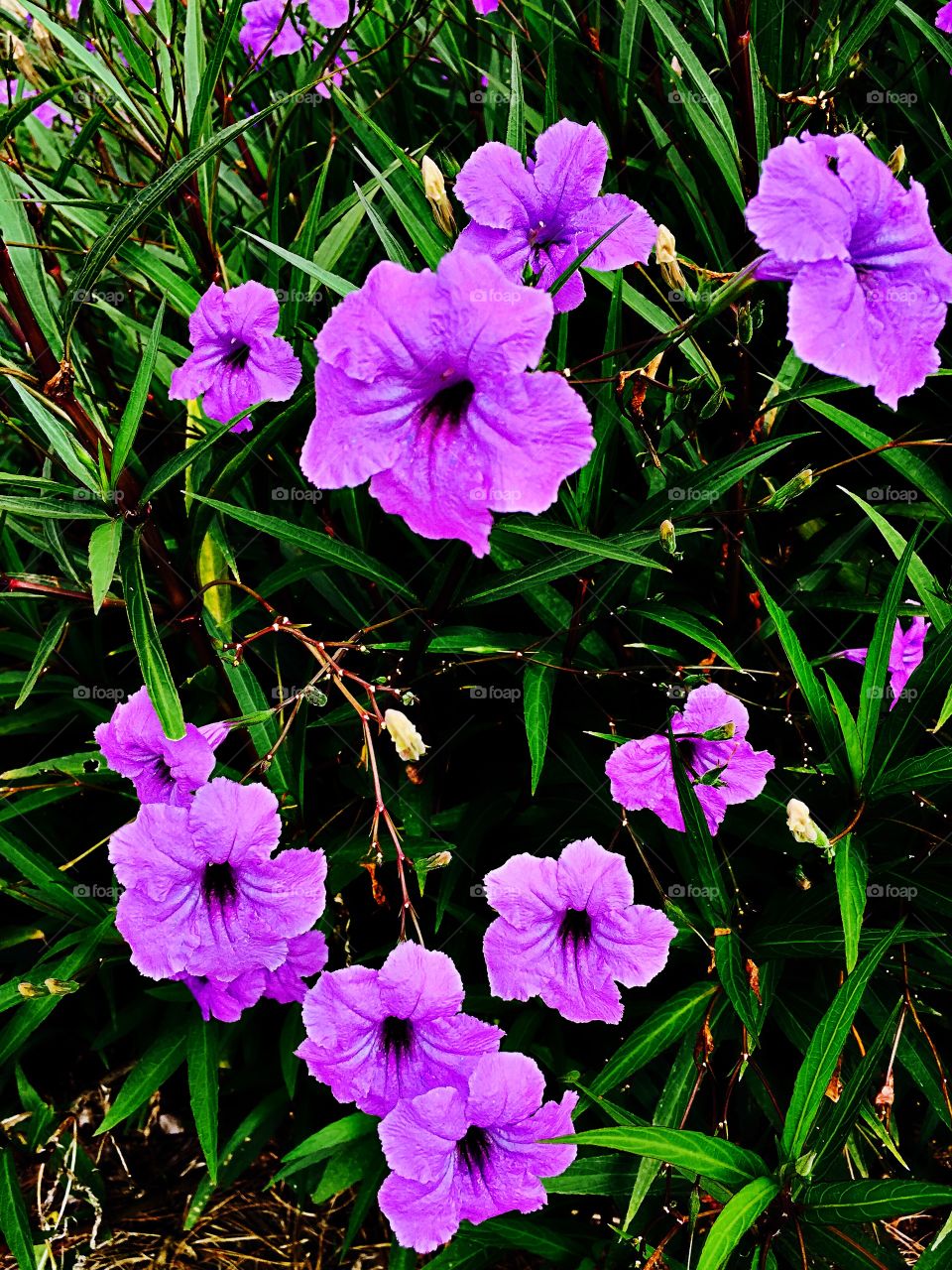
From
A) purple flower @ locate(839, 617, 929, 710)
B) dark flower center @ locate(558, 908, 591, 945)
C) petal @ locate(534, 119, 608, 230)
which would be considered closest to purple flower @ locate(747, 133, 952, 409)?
petal @ locate(534, 119, 608, 230)

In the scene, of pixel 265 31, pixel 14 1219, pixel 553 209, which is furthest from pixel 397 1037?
pixel 265 31

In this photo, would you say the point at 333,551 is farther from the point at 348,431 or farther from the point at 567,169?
the point at 567,169

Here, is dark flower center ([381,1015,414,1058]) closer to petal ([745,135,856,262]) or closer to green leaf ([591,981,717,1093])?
green leaf ([591,981,717,1093])

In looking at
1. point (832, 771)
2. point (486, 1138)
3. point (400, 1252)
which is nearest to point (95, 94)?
point (832, 771)

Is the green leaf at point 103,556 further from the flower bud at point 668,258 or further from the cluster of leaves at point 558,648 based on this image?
the flower bud at point 668,258

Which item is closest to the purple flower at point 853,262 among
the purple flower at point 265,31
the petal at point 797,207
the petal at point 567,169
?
the petal at point 797,207
